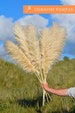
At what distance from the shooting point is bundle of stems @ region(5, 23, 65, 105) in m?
8.59

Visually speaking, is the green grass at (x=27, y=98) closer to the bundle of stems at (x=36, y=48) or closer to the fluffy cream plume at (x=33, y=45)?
the bundle of stems at (x=36, y=48)

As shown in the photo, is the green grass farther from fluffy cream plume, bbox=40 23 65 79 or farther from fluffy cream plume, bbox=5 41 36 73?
fluffy cream plume, bbox=5 41 36 73

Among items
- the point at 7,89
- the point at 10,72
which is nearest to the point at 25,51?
the point at 7,89

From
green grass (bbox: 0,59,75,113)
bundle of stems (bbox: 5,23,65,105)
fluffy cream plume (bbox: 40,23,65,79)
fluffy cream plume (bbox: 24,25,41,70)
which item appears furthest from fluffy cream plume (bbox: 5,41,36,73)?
green grass (bbox: 0,59,75,113)

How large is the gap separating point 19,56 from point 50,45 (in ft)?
2.12

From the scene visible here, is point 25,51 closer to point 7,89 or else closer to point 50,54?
point 50,54

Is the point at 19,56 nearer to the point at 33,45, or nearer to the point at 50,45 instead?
the point at 33,45

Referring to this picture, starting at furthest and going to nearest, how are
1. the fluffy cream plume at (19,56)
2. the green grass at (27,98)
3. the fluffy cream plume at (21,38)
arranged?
the green grass at (27,98) → the fluffy cream plume at (21,38) → the fluffy cream plume at (19,56)

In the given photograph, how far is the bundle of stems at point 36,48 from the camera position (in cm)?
859

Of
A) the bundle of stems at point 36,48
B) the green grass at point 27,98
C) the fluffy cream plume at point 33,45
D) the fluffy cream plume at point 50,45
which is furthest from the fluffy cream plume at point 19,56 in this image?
the green grass at point 27,98

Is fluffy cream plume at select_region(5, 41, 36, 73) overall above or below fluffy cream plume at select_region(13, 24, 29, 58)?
below

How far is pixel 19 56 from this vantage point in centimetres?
858

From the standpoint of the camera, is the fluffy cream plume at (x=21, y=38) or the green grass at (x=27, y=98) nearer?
the fluffy cream plume at (x=21, y=38)

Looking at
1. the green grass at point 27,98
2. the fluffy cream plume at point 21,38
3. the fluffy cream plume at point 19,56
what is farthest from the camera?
the green grass at point 27,98
